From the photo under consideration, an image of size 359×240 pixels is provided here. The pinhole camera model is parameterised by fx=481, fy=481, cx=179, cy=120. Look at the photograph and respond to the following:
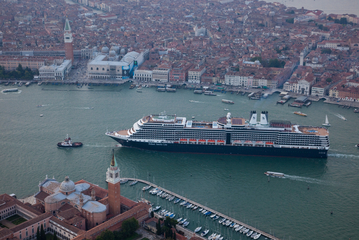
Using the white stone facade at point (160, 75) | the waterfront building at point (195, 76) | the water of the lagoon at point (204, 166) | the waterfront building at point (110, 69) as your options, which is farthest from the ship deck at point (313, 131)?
the waterfront building at point (110, 69)

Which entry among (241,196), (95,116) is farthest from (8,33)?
(241,196)

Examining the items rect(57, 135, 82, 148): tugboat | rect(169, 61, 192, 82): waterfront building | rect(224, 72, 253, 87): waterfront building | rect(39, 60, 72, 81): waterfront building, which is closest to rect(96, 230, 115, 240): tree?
rect(57, 135, 82, 148): tugboat

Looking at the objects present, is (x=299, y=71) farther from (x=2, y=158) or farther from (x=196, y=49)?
(x=2, y=158)

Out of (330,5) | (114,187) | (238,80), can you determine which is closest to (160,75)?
(238,80)

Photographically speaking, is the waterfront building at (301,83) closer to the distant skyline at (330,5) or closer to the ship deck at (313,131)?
the ship deck at (313,131)

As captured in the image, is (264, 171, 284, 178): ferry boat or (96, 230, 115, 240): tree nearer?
(96, 230, 115, 240): tree

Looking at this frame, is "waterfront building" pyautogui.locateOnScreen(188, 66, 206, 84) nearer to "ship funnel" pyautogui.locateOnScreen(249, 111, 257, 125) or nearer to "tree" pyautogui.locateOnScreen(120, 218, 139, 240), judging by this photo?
"ship funnel" pyautogui.locateOnScreen(249, 111, 257, 125)

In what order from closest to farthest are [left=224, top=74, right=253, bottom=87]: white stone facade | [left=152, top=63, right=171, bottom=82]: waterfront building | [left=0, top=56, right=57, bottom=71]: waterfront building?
[left=224, top=74, right=253, bottom=87]: white stone facade → [left=152, top=63, right=171, bottom=82]: waterfront building → [left=0, top=56, right=57, bottom=71]: waterfront building
